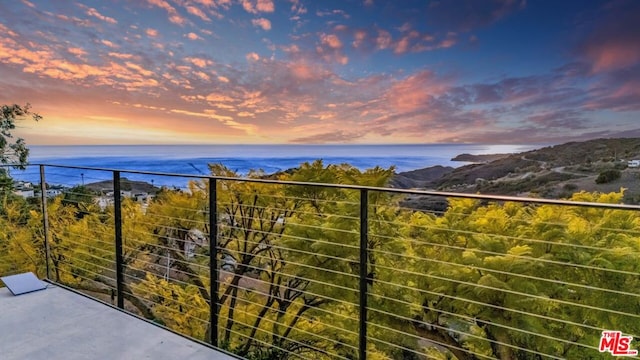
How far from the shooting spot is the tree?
673cm

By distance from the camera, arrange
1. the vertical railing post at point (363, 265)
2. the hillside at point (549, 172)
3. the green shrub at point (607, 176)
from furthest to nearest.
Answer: the hillside at point (549, 172), the green shrub at point (607, 176), the vertical railing post at point (363, 265)

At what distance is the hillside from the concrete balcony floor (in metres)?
7.18

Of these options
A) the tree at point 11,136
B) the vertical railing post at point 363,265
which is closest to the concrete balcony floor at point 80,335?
the vertical railing post at point 363,265

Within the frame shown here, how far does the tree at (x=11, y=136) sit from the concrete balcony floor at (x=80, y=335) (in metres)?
5.31

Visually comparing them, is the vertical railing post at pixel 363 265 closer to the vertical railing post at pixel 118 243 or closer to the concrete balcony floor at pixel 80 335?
the concrete balcony floor at pixel 80 335

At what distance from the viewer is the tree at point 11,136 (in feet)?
22.1

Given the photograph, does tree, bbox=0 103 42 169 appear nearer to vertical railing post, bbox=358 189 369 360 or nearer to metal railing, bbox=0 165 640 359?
metal railing, bbox=0 165 640 359

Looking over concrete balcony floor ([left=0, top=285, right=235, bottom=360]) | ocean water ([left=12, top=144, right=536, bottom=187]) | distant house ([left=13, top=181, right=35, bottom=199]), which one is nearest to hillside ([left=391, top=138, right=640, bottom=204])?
ocean water ([left=12, top=144, right=536, bottom=187])

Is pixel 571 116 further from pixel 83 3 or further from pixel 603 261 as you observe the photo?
pixel 83 3

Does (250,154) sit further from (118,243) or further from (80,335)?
(80,335)

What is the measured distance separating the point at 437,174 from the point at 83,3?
9.37m

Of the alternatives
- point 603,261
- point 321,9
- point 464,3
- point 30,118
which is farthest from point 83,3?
point 603,261

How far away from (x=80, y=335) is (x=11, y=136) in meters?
6.43

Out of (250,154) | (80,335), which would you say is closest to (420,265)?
(80,335)
